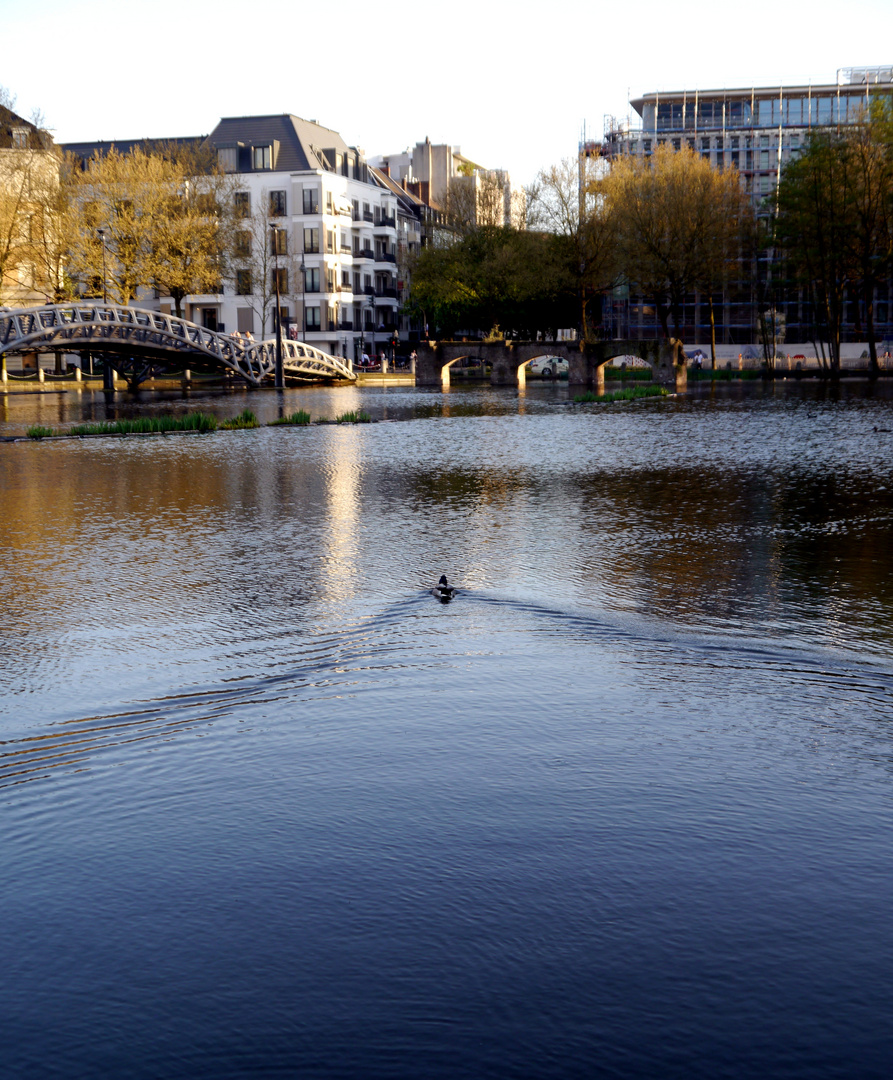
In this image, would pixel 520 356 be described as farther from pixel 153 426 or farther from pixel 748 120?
pixel 153 426

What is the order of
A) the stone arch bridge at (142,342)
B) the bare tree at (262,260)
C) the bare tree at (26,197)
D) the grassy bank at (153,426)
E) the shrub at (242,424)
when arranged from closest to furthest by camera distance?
the grassy bank at (153,426) < the shrub at (242,424) < the stone arch bridge at (142,342) < the bare tree at (26,197) < the bare tree at (262,260)

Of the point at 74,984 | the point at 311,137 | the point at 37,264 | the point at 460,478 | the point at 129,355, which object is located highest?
the point at 311,137

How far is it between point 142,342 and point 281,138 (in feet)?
132

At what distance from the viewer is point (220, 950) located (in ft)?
11.7

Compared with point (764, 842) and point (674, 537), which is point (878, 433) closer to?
point (674, 537)

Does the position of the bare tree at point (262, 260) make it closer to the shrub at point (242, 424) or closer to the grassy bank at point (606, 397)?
the grassy bank at point (606, 397)

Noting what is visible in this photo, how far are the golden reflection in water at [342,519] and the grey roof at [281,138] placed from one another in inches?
2657

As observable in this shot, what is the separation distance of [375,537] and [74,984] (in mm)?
7961

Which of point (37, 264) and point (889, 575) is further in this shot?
point (37, 264)

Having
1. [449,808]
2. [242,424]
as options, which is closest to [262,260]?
[242,424]

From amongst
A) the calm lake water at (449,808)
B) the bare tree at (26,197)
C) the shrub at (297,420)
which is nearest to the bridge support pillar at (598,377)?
the bare tree at (26,197)

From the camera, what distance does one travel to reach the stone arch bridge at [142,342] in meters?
47.2

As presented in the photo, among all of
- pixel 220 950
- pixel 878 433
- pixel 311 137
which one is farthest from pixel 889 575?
pixel 311 137

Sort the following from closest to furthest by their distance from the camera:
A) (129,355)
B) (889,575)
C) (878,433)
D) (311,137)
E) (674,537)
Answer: (889,575) < (674,537) < (878,433) < (129,355) < (311,137)
